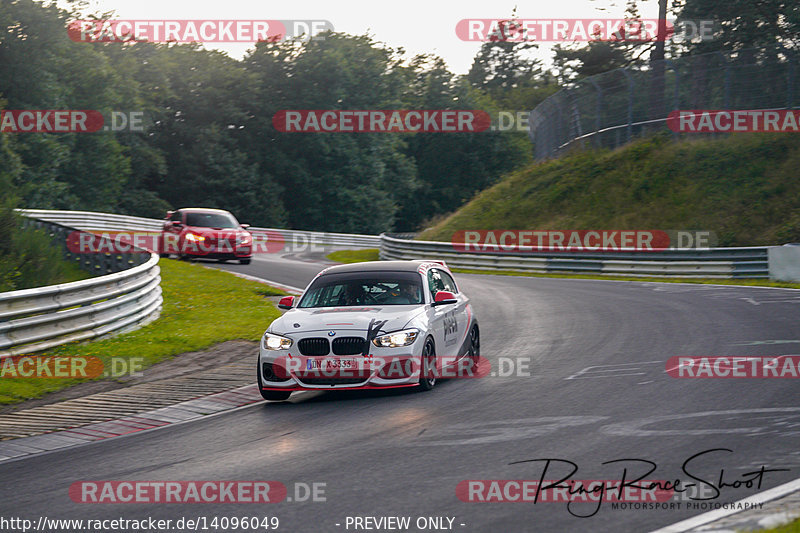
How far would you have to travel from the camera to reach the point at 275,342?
1016 centimetres

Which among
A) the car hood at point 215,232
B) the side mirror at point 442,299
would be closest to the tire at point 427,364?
the side mirror at point 442,299

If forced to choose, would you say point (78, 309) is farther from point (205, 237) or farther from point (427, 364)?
point (205, 237)

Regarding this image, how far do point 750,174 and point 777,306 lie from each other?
19.8 m

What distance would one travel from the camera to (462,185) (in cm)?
8081

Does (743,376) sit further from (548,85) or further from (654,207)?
(548,85)

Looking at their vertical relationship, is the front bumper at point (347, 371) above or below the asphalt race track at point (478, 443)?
above

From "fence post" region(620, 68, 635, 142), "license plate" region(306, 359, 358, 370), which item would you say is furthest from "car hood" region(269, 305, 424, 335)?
"fence post" region(620, 68, 635, 142)

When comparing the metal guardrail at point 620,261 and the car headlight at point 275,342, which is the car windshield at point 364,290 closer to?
the car headlight at point 275,342

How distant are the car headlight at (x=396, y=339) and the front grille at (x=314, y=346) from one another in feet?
1.69

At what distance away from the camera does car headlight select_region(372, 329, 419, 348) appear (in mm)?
9922

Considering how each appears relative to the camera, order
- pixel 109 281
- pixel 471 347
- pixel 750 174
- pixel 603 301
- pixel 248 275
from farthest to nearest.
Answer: pixel 750 174, pixel 248 275, pixel 603 301, pixel 109 281, pixel 471 347

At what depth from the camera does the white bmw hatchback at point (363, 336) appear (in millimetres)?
9875

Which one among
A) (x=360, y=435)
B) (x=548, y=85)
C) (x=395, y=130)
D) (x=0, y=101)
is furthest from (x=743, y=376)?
(x=548, y=85)

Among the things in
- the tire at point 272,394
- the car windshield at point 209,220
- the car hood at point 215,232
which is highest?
the car windshield at point 209,220
